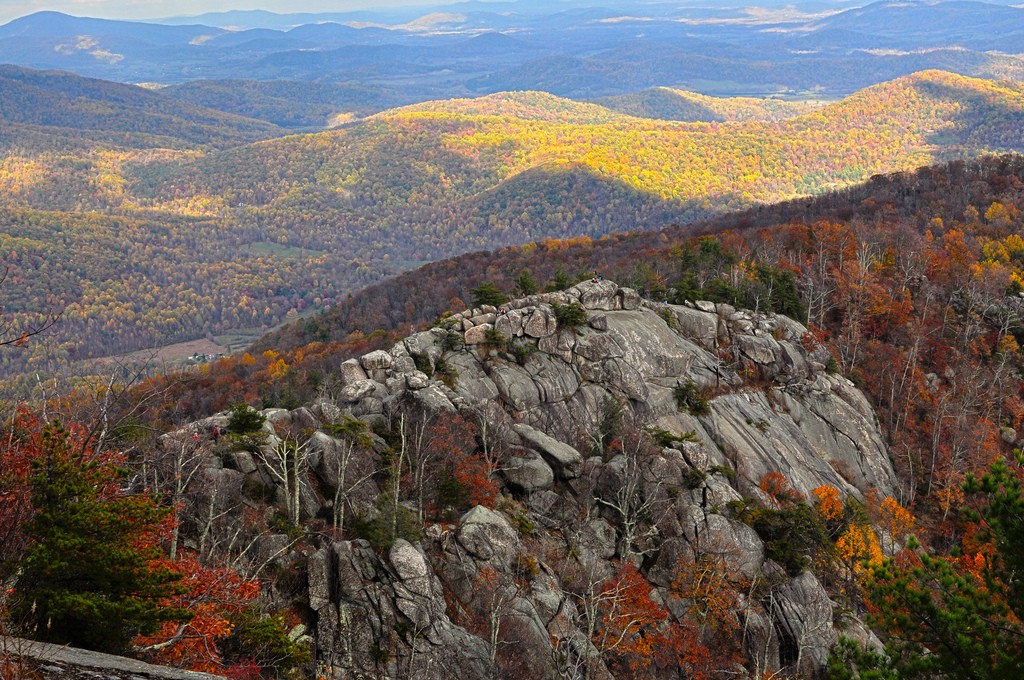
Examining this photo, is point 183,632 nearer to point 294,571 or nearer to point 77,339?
point 294,571

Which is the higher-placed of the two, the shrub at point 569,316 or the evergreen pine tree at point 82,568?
the evergreen pine tree at point 82,568

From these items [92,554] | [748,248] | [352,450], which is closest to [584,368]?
[352,450]

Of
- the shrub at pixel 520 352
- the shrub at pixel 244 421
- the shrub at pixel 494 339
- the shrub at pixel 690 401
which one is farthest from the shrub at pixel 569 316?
the shrub at pixel 244 421

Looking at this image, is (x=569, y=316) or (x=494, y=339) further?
(x=569, y=316)

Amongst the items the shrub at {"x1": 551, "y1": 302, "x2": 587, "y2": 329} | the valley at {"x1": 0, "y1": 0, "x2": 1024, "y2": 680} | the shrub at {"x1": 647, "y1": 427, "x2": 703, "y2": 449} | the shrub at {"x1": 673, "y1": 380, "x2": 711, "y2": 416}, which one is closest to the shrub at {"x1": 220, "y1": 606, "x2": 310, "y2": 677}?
the valley at {"x1": 0, "y1": 0, "x2": 1024, "y2": 680}

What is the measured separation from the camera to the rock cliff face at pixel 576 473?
81.5ft

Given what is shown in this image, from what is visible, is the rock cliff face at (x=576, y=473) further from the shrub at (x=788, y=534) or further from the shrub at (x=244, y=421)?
the shrub at (x=244, y=421)

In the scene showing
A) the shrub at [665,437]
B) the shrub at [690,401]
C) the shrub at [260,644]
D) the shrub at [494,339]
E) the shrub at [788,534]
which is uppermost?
the shrub at [260,644]

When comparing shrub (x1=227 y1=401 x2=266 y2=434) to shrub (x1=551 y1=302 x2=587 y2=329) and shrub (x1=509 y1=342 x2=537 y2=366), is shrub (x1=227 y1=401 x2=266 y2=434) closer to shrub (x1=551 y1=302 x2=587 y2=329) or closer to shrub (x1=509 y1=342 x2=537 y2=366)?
shrub (x1=509 y1=342 x2=537 y2=366)

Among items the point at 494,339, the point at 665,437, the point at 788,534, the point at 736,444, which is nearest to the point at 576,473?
the point at 665,437

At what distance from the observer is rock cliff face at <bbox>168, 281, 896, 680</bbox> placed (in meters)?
24.8

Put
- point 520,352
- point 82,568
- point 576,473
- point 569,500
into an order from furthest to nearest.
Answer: point 520,352 → point 576,473 → point 569,500 → point 82,568

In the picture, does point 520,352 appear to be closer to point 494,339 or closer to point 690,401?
point 494,339

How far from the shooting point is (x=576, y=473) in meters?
35.3
